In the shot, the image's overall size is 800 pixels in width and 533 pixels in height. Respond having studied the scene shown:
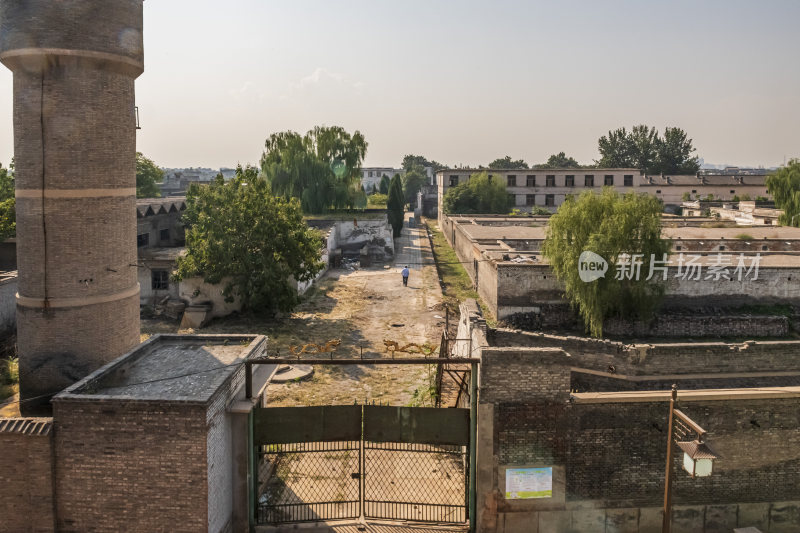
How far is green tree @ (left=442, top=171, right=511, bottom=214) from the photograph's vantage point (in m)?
57.7

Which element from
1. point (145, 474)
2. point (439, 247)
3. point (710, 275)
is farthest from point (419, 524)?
point (439, 247)

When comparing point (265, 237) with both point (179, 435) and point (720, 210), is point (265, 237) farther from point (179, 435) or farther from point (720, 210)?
point (720, 210)

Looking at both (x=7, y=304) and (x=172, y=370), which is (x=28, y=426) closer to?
(x=172, y=370)

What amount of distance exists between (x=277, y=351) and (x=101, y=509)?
10386 mm

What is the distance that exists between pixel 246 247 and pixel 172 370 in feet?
38.8

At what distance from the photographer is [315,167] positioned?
44031mm

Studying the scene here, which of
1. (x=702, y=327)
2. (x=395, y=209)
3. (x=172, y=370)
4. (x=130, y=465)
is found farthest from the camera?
(x=395, y=209)

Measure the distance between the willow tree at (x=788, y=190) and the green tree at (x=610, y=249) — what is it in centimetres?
2654

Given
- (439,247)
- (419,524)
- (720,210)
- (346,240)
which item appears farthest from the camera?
(720,210)

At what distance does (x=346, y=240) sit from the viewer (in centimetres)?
4050

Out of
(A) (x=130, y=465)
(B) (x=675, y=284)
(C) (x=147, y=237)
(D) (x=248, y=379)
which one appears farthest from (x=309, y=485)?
(C) (x=147, y=237)

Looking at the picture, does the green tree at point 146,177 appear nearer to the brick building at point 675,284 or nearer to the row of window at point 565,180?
the row of window at point 565,180

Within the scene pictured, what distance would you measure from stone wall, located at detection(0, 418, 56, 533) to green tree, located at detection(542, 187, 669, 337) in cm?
1696

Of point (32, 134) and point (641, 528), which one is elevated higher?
point (32, 134)
